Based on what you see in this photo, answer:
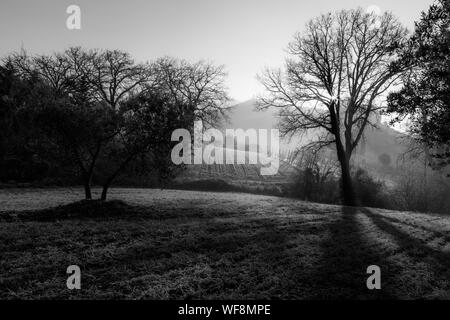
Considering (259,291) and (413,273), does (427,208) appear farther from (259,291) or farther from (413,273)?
(259,291)

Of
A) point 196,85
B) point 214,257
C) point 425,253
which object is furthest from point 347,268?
point 196,85

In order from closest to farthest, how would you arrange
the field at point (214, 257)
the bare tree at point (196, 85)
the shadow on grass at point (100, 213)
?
1. the field at point (214, 257)
2. the shadow on grass at point (100, 213)
3. the bare tree at point (196, 85)

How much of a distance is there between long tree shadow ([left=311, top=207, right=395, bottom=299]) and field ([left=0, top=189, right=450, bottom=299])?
2 centimetres

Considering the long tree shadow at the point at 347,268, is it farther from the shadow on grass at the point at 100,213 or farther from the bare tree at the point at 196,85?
the bare tree at the point at 196,85

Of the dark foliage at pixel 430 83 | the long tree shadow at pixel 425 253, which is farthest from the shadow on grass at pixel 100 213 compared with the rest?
the dark foliage at pixel 430 83

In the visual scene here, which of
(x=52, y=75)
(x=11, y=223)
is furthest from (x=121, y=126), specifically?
(x=52, y=75)

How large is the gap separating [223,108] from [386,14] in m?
30.7

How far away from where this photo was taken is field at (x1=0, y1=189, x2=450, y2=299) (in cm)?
670

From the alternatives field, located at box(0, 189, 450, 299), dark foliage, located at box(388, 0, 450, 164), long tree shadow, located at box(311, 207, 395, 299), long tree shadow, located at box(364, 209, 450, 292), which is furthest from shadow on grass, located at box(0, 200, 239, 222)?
dark foliage, located at box(388, 0, 450, 164)

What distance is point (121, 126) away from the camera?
1852cm

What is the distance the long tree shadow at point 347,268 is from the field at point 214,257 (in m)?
0.02

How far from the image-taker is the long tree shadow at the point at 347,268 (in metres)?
6.77

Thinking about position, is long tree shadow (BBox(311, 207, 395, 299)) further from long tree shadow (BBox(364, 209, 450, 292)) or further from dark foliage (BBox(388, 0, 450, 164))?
dark foliage (BBox(388, 0, 450, 164))
